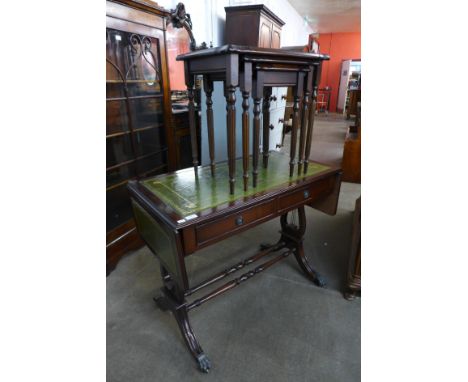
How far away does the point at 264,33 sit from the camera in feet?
11.2

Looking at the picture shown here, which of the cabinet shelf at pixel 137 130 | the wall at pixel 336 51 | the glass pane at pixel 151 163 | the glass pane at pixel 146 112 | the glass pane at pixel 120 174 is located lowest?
the glass pane at pixel 120 174

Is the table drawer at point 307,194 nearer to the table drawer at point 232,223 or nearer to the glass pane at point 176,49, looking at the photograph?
the table drawer at point 232,223

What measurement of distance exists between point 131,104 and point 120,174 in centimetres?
55

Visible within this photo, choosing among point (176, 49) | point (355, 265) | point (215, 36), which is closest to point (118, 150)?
point (176, 49)

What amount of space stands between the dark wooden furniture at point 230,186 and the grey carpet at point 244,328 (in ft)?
0.44

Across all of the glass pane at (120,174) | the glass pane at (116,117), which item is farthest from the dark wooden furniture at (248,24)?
the glass pane at (120,174)

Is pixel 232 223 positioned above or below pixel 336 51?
below

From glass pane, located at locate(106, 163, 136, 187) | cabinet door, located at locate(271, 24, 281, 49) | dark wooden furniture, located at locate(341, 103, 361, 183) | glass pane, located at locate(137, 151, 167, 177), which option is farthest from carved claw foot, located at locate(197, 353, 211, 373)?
cabinet door, located at locate(271, 24, 281, 49)

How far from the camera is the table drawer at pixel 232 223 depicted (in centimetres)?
107

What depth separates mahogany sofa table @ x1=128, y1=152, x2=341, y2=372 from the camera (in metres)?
1.05

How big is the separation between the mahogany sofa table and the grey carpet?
0.42 ft

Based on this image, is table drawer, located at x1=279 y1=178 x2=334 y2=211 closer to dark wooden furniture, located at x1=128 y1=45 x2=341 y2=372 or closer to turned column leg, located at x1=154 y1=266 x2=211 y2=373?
dark wooden furniture, located at x1=128 y1=45 x2=341 y2=372

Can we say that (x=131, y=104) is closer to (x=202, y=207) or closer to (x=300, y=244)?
(x=202, y=207)

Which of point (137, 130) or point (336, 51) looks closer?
point (137, 130)
